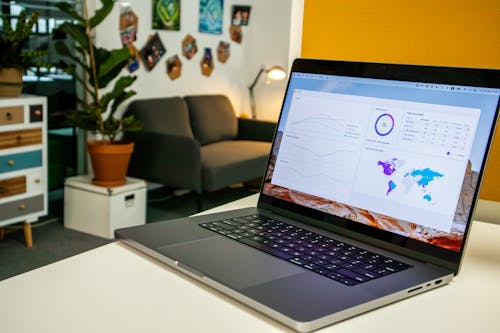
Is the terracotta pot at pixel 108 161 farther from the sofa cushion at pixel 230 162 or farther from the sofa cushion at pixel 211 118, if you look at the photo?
the sofa cushion at pixel 211 118

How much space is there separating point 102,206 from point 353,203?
294 cm

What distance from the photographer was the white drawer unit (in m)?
3.32

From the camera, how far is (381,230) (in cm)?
104

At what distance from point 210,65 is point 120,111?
1.16 meters

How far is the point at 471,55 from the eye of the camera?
1295 mm

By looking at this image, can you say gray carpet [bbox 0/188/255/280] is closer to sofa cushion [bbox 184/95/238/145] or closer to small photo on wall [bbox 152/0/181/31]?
sofa cushion [bbox 184/95/238/145]

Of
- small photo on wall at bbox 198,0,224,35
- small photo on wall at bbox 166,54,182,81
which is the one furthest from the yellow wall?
small photo on wall at bbox 198,0,224,35

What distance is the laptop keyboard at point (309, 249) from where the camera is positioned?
3.01ft

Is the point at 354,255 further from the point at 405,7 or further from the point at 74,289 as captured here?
the point at 405,7

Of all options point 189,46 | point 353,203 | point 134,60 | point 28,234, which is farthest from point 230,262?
point 189,46

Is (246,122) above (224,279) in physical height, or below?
below

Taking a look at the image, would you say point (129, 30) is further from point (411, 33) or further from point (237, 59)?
point (411, 33)

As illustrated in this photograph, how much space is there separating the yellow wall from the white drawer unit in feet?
7.73

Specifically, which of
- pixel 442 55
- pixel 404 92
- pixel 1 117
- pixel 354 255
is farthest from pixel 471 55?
pixel 1 117
